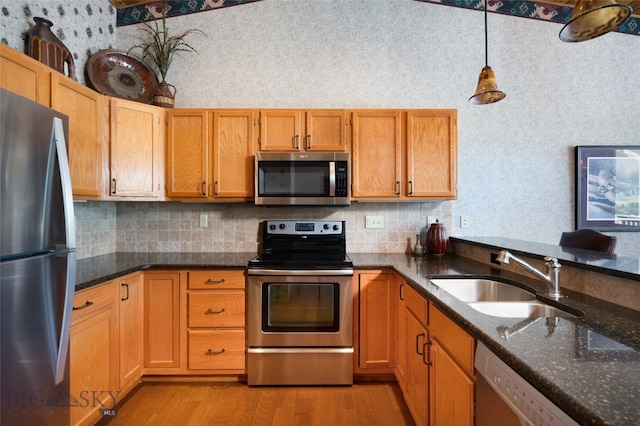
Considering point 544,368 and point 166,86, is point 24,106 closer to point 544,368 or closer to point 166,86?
point 166,86

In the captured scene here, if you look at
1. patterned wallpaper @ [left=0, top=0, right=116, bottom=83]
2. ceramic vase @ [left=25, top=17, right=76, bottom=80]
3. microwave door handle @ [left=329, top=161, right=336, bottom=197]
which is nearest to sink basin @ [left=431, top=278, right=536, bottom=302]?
microwave door handle @ [left=329, top=161, right=336, bottom=197]

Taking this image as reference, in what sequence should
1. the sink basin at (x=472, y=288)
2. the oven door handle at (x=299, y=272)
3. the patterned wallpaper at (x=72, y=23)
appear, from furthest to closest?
the oven door handle at (x=299, y=272) < the patterned wallpaper at (x=72, y=23) < the sink basin at (x=472, y=288)

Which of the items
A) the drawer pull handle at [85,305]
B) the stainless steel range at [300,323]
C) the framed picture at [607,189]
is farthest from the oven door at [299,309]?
the framed picture at [607,189]

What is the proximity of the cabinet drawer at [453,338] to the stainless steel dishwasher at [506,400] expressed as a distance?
6 cm

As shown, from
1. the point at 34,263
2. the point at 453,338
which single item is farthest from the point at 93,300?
the point at 453,338

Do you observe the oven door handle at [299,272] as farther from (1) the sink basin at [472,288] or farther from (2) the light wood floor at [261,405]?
(2) the light wood floor at [261,405]

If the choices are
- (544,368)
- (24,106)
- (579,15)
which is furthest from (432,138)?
(24,106)

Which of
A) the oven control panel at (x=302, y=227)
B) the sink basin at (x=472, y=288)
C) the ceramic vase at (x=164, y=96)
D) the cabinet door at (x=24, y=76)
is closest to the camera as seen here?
the cabinet door at (x=24, y=76)

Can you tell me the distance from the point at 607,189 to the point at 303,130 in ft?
9.37

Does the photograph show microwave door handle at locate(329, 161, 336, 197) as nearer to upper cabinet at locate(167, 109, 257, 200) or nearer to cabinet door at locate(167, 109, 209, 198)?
upper cabinet at locate(167, 109, 257, 200)

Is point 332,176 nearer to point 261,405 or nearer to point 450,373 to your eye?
point 450,373

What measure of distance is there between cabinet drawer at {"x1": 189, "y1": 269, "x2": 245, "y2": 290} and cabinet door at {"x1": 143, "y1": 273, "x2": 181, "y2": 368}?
12 centimetres

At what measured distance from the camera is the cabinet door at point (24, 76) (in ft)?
4.80

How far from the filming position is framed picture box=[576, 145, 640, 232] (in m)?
2.85
